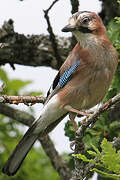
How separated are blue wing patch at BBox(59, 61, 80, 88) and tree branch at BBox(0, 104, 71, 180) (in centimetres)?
85

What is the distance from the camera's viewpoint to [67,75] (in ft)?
17.3

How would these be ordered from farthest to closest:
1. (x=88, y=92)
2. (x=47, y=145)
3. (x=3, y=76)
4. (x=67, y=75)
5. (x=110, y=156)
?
(x=3, y=76) → (x=47, y=145) → (x=67, y=75) → (x=88, y=92) → (x=110, y=156)

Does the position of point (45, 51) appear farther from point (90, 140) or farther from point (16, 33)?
point (90, 140)

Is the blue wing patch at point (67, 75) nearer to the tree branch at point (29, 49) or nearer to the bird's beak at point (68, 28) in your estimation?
the bird's beak at point (68, 28)

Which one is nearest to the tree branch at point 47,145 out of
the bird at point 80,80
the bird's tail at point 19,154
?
the bird's tail at point 19,154

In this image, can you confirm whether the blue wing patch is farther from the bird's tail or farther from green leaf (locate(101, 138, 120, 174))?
green leaf (locate(101, 138, 120, 174))

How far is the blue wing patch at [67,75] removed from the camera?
5215mm

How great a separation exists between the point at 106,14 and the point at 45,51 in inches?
40.3

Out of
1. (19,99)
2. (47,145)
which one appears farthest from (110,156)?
(47,145)

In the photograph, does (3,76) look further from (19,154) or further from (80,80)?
(80,80)

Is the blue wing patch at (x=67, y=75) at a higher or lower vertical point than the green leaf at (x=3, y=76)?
higher

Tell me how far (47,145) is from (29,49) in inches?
51.7

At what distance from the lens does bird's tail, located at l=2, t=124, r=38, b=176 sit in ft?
17.0

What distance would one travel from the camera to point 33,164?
6.54m
